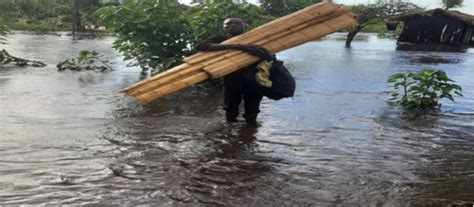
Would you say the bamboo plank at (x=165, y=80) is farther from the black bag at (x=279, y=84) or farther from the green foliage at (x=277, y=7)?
the green foliage at (x=277, y=7)

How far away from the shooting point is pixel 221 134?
6.63 m

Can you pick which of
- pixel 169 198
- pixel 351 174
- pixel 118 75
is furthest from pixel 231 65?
pixel 118 75

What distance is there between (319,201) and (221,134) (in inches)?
101

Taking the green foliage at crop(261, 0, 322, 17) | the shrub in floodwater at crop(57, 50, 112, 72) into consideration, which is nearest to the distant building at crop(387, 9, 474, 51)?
the green foliage at crop(261, 0, 322, 17)

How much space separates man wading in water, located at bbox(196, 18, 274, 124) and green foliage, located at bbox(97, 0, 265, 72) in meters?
3.69

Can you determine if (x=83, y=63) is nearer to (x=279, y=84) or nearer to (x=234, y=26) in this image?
(x=234, y=26)

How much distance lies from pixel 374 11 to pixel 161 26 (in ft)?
75.2

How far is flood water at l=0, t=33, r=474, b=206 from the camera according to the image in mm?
4379

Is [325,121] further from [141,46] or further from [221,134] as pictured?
[141,46]

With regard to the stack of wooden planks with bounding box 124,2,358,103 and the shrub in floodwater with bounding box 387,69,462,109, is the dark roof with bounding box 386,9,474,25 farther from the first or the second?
the stack of wooden planks with bounding box 124,2,358,103

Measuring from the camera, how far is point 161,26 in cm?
1062

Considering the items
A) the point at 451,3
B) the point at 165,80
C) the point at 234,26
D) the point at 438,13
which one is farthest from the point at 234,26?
the point at 451,3

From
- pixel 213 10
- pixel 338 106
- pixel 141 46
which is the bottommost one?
pixel 338 106

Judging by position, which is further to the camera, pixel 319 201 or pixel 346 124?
pixel 346 124
